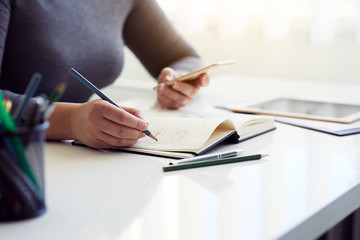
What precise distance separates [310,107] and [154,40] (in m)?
0.59

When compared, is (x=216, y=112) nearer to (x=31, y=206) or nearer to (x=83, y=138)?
(x=83, y=138)

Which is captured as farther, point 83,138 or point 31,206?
point 83,138

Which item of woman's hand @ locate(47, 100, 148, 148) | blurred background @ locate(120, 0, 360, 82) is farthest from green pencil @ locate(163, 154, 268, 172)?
blurred background @ locate(120, 0, 360, 82)

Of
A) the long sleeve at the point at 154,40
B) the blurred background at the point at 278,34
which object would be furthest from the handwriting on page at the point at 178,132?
the blurred background at the point at 278,34

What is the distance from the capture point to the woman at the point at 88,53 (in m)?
0.93

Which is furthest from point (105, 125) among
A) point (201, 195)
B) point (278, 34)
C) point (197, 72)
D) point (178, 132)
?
point (278, 34)

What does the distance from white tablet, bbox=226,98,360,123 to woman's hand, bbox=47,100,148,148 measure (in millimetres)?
413

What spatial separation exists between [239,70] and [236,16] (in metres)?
0.25

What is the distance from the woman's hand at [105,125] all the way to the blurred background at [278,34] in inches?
48.1

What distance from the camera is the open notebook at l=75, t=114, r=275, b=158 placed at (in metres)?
0.92

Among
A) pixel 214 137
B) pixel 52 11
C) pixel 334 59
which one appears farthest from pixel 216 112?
pixel 334 59

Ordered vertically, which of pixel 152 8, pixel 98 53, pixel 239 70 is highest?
pixel 152 8

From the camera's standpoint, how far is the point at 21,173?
60cm

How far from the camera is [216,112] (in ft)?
4.22
